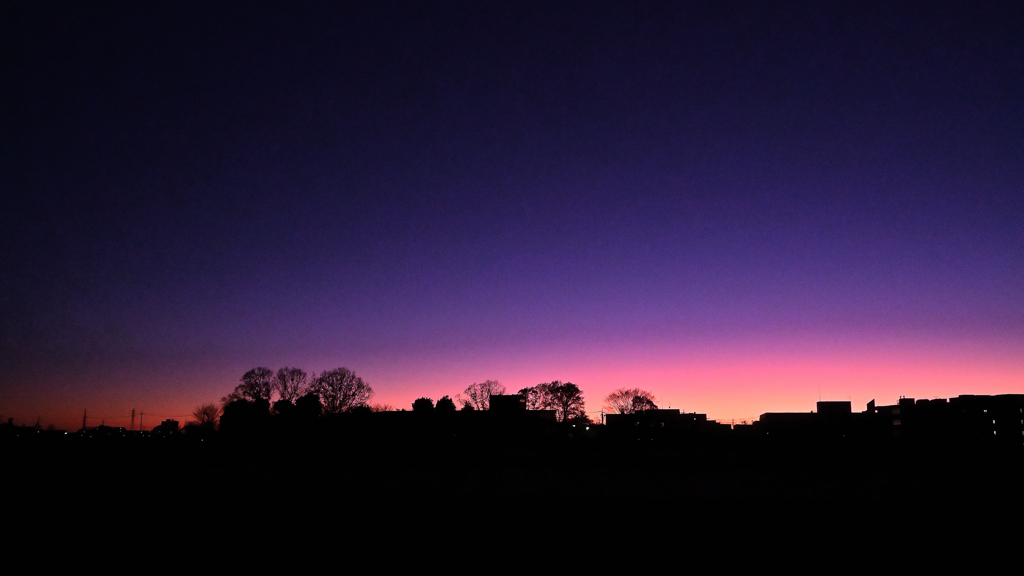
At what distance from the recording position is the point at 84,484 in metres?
26.9

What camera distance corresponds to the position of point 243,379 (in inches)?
3342

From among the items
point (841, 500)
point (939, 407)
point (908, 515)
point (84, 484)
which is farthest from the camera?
point (939, 407)

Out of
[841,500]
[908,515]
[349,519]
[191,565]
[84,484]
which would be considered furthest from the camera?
[84,484]

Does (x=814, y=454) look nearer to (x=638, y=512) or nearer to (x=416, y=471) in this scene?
→ (x=638, y=512)

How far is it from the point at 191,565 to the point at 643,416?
167 ft

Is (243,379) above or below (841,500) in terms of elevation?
above

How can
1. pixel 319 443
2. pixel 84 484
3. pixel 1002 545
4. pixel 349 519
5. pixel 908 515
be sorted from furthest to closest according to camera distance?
pixel 319 443
pixel 84 484
pixel 908 515
pixel 349 519
pixel 1002 545

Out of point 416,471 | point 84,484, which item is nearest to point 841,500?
point 416,471

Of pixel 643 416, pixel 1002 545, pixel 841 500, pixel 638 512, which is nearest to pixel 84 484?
pixel 638 512

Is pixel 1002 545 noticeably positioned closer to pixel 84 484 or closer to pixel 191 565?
pixel 191 565

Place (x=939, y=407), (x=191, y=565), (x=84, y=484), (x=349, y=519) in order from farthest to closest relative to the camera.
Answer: (x=939, y=407) → (x=84, y=484) → (x=349, y=519) → (x=191, y=565)

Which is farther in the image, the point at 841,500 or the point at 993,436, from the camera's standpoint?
the point at 993,436

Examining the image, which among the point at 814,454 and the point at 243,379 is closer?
the point at 814,454

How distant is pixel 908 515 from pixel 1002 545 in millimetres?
4651
